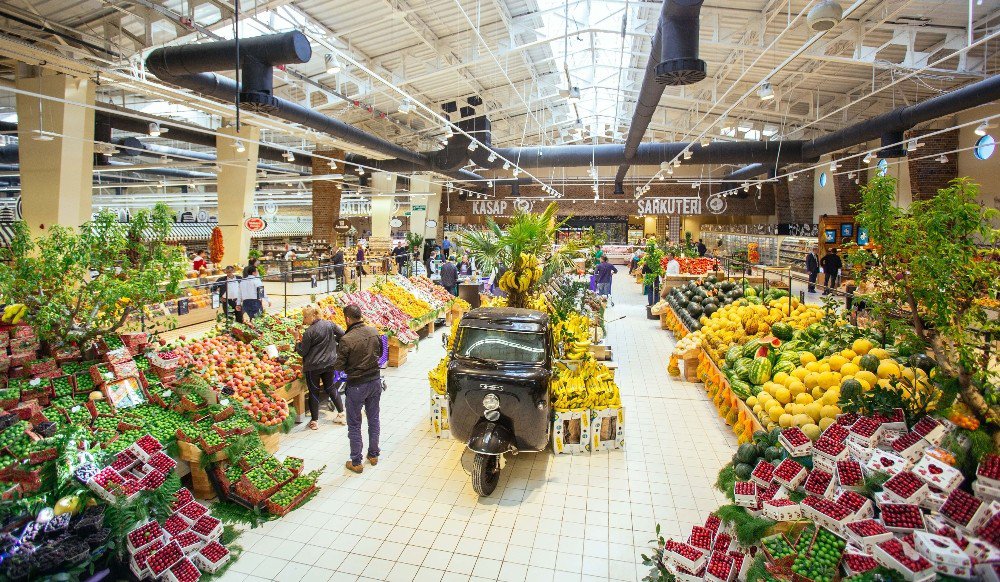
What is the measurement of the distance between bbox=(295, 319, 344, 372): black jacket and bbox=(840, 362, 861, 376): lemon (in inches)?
181

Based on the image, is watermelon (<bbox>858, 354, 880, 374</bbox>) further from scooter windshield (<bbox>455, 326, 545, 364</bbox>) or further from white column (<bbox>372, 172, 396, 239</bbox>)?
white column (<bbox>372, 172, 396, 239</bbox>)

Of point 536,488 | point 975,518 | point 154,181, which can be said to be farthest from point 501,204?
point 975,518

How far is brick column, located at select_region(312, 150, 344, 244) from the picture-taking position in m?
17.1

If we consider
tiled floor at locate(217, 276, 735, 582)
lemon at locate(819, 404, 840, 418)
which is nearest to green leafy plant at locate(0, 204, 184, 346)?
tiled floor at locate(217, 276, 735, 582)

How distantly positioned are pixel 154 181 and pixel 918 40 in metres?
23.5

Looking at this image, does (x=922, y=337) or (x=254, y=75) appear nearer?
(x=922, y=337)

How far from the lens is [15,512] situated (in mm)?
3045

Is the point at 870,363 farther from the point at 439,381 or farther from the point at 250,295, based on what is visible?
the point at 250,295

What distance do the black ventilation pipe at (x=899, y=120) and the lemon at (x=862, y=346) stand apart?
6.15m

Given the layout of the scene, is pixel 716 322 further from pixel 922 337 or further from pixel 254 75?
pixel 254 75

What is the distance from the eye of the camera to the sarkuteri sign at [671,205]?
26781mm

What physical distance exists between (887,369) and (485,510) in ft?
10.3

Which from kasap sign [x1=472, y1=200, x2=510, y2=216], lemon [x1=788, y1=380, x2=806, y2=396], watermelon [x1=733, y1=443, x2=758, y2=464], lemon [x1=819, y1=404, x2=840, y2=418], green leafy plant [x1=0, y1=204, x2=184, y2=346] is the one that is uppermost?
kasap sign [x1=472, y1=200, x2=510, y2=216]

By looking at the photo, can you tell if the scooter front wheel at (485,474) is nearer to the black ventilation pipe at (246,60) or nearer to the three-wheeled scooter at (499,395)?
the three-wheeled scooter at (499,395)
